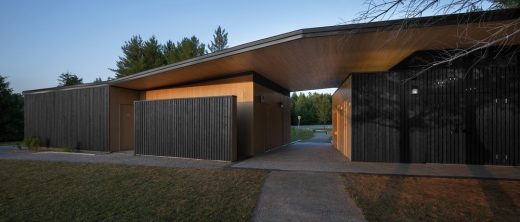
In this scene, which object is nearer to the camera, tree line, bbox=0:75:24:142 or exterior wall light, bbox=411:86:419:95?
exterior wall light, bbox=411:86:419:95

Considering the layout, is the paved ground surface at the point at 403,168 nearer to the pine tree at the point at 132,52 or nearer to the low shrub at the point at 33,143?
the low shrub at the point at 33,143

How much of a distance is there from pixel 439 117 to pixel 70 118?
44.0 ft

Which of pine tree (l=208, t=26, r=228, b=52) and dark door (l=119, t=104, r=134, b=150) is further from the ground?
pine tree (l=208, t=26, r=228, b=52)

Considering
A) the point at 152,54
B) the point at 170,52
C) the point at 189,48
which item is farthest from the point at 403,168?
the point at 152,54

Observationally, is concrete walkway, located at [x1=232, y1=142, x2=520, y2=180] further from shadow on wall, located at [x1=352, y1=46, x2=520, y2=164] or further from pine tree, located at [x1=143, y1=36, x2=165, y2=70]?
pine tree, located at [x1=143, y1=36, x2=165, y2=70]

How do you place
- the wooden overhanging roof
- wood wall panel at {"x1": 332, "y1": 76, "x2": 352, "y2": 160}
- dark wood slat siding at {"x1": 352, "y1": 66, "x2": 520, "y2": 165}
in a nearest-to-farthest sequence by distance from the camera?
the wooden overhanging roof, dark wood slat siding at {"x1": 352, "y1": 66, "x2": 520, "y2": 165}, wood wall panel at {"x1": 332, "y1": 76, "x2": 352, "y2": 160}

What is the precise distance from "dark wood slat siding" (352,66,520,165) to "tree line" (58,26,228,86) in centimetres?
2095

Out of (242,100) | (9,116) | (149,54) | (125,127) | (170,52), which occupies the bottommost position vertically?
(125,127)

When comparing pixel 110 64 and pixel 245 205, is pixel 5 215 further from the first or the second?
pixel 110 64

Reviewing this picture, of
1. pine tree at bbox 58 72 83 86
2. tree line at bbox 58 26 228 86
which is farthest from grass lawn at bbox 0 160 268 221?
pine tree at bbox 58 72 83 86

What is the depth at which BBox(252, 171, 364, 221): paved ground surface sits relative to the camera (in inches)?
149

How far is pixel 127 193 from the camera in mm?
4848

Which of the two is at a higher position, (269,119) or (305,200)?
(269,119)

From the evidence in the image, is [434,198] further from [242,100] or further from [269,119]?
[269,119]
